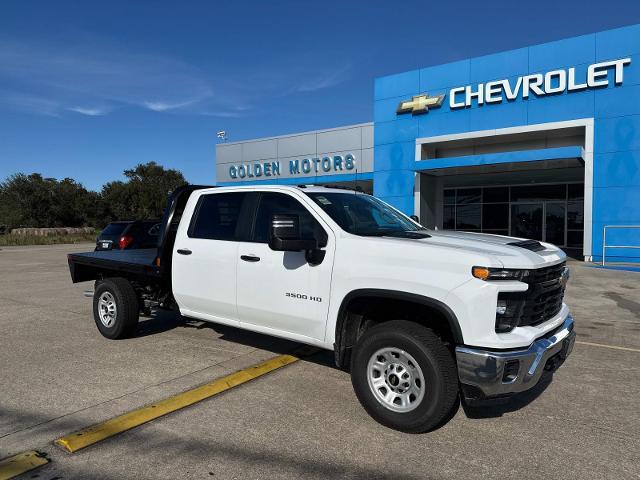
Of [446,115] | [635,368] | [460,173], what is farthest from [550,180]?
[635,368]

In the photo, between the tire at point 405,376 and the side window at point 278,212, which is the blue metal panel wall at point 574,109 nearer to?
the side window at point 278,212

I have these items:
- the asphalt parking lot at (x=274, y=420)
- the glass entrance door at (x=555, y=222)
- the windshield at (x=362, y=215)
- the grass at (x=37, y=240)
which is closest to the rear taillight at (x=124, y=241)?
the asphalt parking lot at (x=274, y=420)

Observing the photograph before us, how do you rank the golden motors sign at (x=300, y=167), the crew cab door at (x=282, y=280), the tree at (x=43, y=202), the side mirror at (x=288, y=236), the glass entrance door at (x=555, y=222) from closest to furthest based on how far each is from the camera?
1. the side mirror at (x=288, y=236)
2. the crew cab door at (x=282, y=280)
3. the glass entrance door at (x=555, y=222)
4. the golden motors sign at (x=300, y=167)
5. the tree at (x=43, y=202)

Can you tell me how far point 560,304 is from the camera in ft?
13.4

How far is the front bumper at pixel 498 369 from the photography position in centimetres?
321

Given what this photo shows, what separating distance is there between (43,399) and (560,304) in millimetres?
4571

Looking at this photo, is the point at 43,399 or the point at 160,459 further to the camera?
the point at 43,399

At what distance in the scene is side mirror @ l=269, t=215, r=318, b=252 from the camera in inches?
152

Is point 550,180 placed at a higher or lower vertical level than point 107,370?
higher

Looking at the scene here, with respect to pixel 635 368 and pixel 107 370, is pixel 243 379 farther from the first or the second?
pixel 635 368

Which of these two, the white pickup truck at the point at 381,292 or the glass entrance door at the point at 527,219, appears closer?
the white pickup truck at the point at 381,292

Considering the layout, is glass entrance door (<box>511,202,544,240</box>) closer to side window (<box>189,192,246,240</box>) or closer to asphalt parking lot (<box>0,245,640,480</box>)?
asphalt parking lot (<box>0,245,640,480</box>)

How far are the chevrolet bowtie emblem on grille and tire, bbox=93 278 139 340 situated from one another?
16.6 meters

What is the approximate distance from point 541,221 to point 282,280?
2009cm
